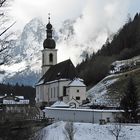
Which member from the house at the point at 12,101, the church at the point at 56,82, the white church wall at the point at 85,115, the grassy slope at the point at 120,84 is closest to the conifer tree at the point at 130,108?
the white church wall at the point at 85,115

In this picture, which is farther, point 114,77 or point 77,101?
point 114,77

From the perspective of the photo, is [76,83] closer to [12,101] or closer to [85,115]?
[85,115]

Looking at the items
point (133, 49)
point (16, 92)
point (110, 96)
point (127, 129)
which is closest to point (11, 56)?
point (127, 129)

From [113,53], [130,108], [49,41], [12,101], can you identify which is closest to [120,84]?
[49,41]

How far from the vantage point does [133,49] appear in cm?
12181

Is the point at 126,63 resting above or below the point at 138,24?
below

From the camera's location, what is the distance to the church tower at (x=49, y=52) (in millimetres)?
87125

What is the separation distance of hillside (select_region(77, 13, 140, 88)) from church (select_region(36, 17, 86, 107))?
78.8 feet

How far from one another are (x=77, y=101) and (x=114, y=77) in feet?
84.4

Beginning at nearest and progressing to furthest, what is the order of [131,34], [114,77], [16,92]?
1. [114,77]
2. [131,34]
3. [16,92]

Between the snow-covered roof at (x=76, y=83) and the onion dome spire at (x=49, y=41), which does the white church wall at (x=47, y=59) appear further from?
Answer: the snow-covered roof at (x=76, y=83)

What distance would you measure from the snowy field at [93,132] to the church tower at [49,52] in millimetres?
46015

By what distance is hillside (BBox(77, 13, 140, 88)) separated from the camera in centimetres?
11488

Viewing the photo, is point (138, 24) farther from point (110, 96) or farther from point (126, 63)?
point (110, 96)
